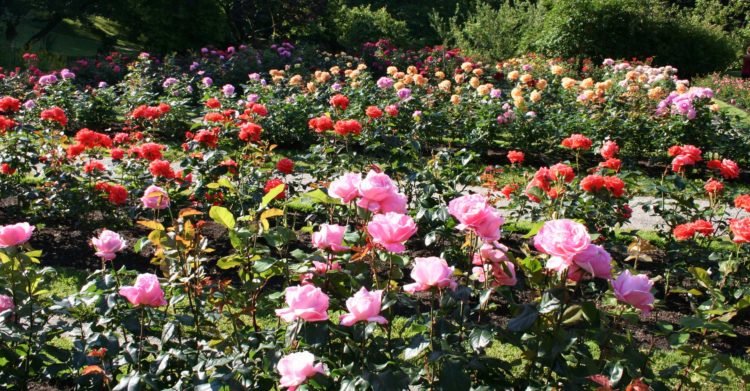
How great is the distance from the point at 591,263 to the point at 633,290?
0.18 meters

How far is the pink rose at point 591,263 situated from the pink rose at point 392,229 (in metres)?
0.40

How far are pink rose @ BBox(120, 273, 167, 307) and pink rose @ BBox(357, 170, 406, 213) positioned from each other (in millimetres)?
616

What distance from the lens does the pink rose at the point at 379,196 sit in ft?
6.01

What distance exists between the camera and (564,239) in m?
1.57

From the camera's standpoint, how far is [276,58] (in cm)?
1306

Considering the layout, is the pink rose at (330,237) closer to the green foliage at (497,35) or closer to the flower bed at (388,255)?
the flower bed at (388,255)

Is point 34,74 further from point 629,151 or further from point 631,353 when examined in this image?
point 631,353

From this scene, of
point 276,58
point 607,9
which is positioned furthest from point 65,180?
point 607,9

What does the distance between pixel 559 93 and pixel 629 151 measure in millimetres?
1675

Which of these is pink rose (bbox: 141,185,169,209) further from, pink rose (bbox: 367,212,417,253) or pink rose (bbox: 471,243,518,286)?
pink rose (bbox: 471,243,518,286)

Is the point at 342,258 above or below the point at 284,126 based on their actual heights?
above

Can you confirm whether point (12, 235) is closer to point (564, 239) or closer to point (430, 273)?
point (430, 273)

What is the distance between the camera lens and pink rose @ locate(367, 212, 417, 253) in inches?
67.5

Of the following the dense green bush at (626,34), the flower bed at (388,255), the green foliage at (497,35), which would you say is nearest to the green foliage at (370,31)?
the green foliage at (497,35)
